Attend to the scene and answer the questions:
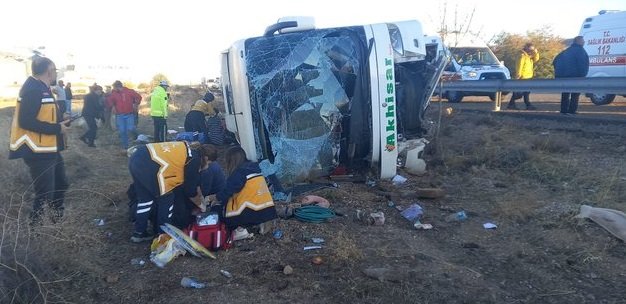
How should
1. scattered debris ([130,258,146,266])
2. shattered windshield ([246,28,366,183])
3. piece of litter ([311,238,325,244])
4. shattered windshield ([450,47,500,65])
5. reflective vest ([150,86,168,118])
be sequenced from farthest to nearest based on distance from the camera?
shattered windshield ([450,47,500,65]) < reflective vest ([150,86,168,118]) < shattered windshield ([246,28,366,183]) < piece of litter ([311,238,325,244]) < scattered debris ([130,258,146,266])

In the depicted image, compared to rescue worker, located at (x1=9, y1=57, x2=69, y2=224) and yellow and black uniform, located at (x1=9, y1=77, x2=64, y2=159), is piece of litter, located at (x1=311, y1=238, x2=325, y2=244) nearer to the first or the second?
rescue worker, located at (x1=9, y1=57, x2=69, y2=224)

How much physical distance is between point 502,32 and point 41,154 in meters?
24.5

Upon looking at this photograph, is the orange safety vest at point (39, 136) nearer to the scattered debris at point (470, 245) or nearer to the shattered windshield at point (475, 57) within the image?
the scattered debris at point (470, 245)

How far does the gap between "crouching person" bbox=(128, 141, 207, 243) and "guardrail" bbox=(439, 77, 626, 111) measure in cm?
458

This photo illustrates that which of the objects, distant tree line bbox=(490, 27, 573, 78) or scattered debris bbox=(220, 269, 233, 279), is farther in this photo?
distant tree line bbox=(490, 27, 573, 78)

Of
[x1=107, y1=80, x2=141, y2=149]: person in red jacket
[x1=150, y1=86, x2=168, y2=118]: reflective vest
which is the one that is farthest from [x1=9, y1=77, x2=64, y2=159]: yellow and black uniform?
[x1=107, y1=80, x2=141, y2=149]: person in red jacket

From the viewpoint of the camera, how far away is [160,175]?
4434 millimetres

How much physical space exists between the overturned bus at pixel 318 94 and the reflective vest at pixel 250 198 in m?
1.47

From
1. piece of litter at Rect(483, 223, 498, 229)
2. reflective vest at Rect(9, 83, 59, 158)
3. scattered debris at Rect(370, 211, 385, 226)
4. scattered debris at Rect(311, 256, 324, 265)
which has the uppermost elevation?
reflective vest at Rect(9, 83, 59, 158)

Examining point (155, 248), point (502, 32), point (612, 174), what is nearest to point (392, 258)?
point (155, 248)

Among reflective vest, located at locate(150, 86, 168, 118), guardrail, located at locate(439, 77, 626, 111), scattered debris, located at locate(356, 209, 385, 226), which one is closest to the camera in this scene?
scattered debris, located at locate(356, 209, 385, 226)

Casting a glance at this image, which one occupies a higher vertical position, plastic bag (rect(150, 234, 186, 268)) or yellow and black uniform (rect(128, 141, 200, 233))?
yellow and black uniform (rect(128, 141, 200, 233))

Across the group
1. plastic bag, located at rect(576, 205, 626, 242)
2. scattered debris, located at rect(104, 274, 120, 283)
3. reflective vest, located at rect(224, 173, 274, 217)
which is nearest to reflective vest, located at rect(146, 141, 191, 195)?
reflective vest, located at rect(224, 173, 274, 217)

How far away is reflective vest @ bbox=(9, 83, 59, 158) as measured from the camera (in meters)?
4.49
